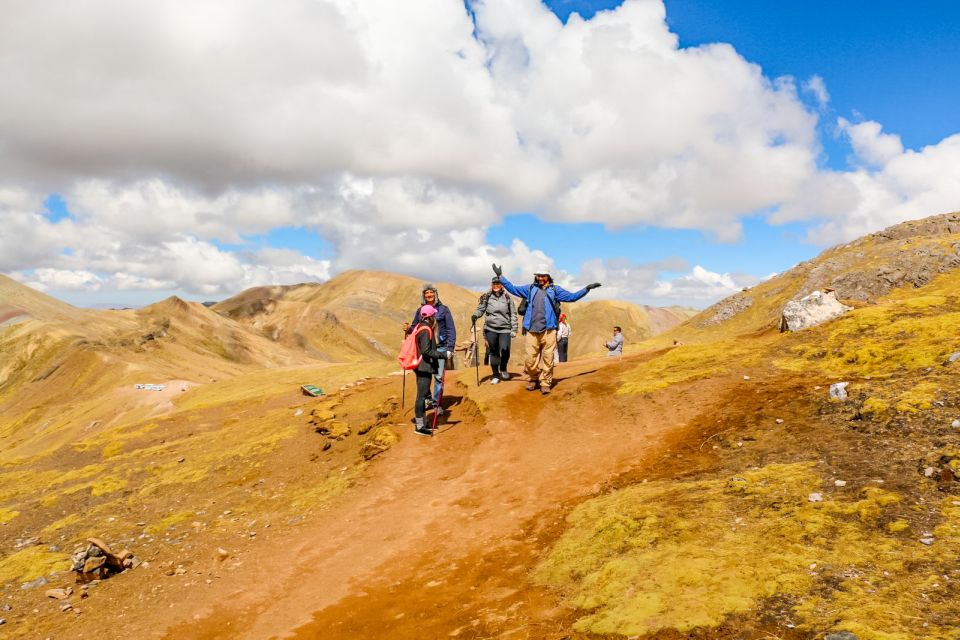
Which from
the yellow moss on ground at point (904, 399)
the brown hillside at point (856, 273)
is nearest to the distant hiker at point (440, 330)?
the yellow moss on ground at point (904, 399)

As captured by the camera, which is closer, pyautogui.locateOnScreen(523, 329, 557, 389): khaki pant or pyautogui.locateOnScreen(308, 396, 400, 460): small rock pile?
pyautogui.locateOnScreen(308, 396, 400, 460): small rock pile

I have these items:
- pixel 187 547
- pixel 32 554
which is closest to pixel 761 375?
pixel 187 547

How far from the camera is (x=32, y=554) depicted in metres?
11.3

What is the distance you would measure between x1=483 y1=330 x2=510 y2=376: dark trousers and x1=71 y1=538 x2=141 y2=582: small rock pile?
10.6 metres

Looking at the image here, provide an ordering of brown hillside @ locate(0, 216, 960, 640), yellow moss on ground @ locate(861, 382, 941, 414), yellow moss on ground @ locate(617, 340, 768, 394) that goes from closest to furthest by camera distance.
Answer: brown hillside @ locate(0, 216, 960, 640) < yellow moss on ground @ locate(861, 382, 941, 414) < yellow moss on ground @ locate(617, 340, 768, 394)

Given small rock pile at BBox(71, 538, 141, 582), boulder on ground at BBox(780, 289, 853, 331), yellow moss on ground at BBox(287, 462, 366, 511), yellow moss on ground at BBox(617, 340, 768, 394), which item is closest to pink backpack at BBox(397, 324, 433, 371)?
yellow moss on ground at BBox(287, 462, 366, 511)

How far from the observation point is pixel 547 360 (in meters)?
15.2

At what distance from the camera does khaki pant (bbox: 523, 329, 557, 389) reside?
1499 centimetres

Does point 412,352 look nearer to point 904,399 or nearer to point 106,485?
point 904,399

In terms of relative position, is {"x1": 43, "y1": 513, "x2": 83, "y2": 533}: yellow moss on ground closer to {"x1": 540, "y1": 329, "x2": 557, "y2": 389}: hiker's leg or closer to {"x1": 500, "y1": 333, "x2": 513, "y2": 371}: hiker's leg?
{"x1": 500, "y1": 333, "x2": 513, "y2": 371}: hiker's leg

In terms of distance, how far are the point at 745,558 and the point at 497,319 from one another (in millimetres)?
11145

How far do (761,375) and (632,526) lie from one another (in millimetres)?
7985

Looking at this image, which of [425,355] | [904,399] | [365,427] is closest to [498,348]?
[425,355]

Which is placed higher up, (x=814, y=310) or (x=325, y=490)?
(x=814, y=310)
